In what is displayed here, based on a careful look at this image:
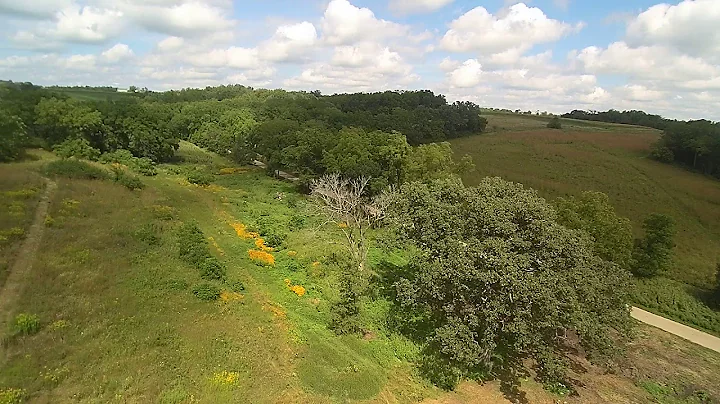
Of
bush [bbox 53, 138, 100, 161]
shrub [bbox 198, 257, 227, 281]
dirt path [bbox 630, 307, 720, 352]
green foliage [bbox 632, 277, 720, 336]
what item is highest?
bush [bbox 53, 138, 100, 161]

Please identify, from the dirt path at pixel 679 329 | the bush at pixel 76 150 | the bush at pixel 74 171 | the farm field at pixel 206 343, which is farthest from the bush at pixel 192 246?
the bush at pixel 76 150

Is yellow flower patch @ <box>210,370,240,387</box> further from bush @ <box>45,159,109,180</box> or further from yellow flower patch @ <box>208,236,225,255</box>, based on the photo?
bush @ <box>45,159,109,180</box>

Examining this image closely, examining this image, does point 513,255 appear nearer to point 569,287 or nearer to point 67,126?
point 569,287

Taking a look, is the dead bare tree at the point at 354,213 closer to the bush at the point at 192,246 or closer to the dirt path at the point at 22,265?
the bush at the point at 192,246

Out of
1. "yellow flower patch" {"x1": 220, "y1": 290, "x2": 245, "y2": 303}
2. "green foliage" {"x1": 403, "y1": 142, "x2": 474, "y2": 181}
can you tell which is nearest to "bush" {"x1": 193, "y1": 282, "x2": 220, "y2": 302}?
"yellow flower patch" {"x1": 220, "y1": 290, "x2": 245, "y2": 303}

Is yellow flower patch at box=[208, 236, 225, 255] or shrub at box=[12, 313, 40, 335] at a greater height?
shrub at box=[12, 313, 40, 335]

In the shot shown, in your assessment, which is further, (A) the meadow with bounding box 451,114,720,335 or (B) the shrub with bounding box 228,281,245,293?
(A) the meadow with bounding box 451,114,720,335

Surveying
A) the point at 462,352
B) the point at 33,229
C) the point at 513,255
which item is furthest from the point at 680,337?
the point at 33,229


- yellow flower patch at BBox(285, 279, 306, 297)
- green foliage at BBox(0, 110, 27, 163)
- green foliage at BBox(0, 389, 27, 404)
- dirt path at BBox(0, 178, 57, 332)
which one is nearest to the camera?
green foliage at BBox(0, 389, 27, 404)
